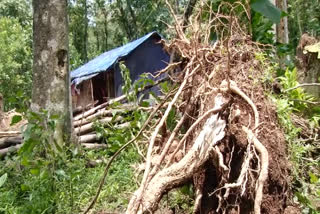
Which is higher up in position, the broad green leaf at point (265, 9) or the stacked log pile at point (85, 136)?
the broad green leaf at point (265, 9)

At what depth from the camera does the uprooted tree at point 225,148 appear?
1.90 meters

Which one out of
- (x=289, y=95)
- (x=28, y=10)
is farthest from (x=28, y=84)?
(x=289, y=95)

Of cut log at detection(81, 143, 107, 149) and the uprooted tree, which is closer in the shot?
the uprooted tree

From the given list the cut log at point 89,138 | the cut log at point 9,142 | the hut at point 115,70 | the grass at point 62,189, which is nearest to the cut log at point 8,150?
the cut log at point 9,142

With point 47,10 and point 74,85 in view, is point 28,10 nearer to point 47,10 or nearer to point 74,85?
point 74,85

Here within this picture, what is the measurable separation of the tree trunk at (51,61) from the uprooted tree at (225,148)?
75.9 inches

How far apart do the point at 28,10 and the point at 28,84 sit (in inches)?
236

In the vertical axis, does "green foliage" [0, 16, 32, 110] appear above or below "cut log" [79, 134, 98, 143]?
A: above

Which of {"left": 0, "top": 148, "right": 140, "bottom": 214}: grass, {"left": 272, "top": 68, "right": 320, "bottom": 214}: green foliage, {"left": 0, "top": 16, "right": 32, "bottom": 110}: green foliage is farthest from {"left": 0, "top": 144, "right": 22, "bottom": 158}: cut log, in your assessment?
{"left": 0, "top": 16, "right": 32, "bottom": 110}: green foliage

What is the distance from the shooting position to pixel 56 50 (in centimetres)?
427

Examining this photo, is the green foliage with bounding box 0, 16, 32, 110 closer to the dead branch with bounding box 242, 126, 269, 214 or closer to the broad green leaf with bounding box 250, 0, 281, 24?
the dead branch with bounding box 242, 126, 269, 214

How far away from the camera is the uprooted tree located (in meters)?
1.90

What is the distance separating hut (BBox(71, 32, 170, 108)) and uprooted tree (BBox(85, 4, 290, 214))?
9.51 m

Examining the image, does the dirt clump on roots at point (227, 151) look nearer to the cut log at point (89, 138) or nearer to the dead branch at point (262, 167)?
the dead branch at point (262, 167)
